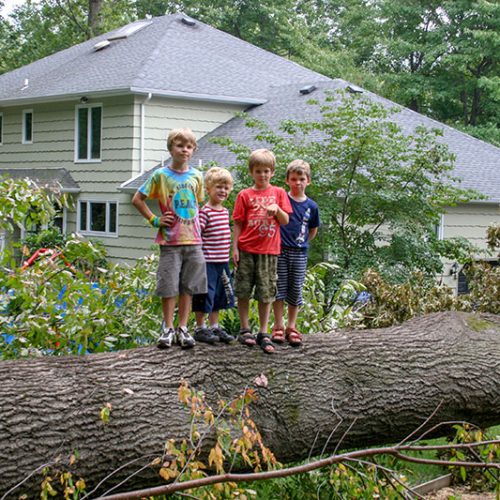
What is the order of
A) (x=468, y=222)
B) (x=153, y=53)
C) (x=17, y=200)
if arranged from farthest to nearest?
(x=153, y=53) < (x=468, y=222) < (x=17, y=200)

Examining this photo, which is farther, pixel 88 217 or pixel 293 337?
pixel 88 217

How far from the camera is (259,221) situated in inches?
218

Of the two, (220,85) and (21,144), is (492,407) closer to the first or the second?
(220,85)

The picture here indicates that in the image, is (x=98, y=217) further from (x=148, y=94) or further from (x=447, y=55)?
(x=447, y=55)

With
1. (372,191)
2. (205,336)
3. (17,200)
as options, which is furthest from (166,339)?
(372,191)

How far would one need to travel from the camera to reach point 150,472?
4.87 m

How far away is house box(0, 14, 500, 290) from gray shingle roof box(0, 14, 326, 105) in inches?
1.6

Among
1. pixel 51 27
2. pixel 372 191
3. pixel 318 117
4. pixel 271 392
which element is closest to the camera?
pixel 271 392

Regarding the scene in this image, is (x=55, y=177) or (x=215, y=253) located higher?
(x=55, y=177)

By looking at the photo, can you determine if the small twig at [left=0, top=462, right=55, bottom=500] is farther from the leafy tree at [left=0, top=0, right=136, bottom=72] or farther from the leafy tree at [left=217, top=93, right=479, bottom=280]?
the leafy tree at [left=0, top=0, right=136, bottom=72]

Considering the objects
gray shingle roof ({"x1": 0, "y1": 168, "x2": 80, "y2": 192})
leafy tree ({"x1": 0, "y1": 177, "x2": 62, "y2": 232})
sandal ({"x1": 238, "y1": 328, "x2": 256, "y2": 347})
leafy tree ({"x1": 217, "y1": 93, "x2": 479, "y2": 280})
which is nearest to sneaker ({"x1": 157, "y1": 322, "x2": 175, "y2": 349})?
sandal ({"x1": 238, "y1": 328, "x2": 256, "y2": 347})

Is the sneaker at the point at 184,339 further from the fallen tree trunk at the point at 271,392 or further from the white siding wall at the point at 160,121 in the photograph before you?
the white siding wall at the point at 160,121

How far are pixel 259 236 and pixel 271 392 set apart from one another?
0.97 metres

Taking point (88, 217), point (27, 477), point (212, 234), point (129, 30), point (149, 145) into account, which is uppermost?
point (129, 30)
